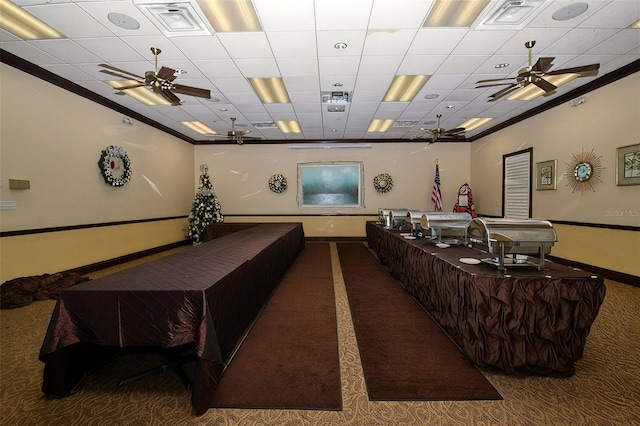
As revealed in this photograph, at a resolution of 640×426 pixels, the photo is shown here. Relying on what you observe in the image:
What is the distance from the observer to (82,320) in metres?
1.84

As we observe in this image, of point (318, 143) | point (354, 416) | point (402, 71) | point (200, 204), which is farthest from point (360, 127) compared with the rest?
point (354, 416)

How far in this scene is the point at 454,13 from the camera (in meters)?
3.17

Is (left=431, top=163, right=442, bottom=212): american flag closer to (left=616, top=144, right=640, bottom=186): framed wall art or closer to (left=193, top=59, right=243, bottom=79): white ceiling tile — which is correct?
(left=616, top=144, right=640, bottom=186): framed wall art

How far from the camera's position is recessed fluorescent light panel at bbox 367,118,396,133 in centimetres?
728

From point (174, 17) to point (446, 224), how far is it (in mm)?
3985

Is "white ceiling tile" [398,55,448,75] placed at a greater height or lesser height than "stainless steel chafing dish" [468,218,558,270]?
greater

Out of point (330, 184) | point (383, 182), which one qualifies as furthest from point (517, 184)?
point (330, 184)

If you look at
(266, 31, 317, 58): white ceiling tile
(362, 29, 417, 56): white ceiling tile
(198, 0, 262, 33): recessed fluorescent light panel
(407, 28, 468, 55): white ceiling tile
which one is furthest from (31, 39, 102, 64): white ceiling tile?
(407, 28, 468, 55): white ceiling tile

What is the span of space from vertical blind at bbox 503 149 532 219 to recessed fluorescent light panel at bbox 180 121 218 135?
783cm

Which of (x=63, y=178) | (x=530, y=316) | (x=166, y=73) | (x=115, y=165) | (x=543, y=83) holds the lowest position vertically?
(x=530, y=316)

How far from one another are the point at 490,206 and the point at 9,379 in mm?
9493

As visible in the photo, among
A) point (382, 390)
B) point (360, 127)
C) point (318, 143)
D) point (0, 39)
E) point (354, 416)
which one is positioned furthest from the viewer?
point (318, 143)

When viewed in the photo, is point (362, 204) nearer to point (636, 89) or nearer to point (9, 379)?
point (636, 89)

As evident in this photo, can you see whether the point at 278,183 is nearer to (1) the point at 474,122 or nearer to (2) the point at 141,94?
(2) the point at 141,94
